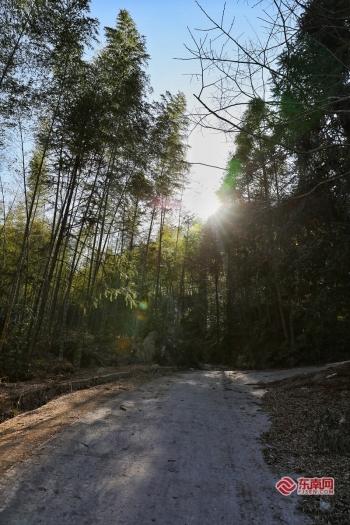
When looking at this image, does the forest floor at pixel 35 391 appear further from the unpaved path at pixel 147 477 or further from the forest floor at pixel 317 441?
the forest floor at pixel 317 441

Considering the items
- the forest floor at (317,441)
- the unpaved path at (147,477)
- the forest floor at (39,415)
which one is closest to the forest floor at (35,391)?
the forest floor at (39,415)

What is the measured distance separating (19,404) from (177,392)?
113 inches

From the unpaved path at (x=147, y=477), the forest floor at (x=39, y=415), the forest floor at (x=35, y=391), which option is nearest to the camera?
the unpaved path at (x=147, y=477)

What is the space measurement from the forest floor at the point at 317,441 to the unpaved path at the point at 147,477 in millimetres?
159

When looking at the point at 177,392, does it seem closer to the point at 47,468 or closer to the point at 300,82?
the point at 47,468

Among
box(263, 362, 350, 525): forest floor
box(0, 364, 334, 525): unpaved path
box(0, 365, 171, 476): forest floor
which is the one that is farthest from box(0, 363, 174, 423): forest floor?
box(263, 362, 350, 525): forest floor

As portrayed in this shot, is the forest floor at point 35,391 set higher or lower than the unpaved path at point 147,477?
higher

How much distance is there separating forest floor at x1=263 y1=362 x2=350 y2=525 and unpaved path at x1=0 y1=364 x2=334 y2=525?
0.16m

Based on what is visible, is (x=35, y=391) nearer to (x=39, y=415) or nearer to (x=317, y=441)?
(x=39, y=415)

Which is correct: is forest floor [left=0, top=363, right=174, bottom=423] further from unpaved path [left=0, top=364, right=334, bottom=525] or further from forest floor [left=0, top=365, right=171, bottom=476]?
unpaved path [left=0, top=364, right=334, bottom=525]

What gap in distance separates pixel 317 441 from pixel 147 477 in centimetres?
180

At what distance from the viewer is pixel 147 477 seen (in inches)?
115

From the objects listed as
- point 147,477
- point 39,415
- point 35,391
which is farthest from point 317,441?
point 35,391

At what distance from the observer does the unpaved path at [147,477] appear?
2395 mm
